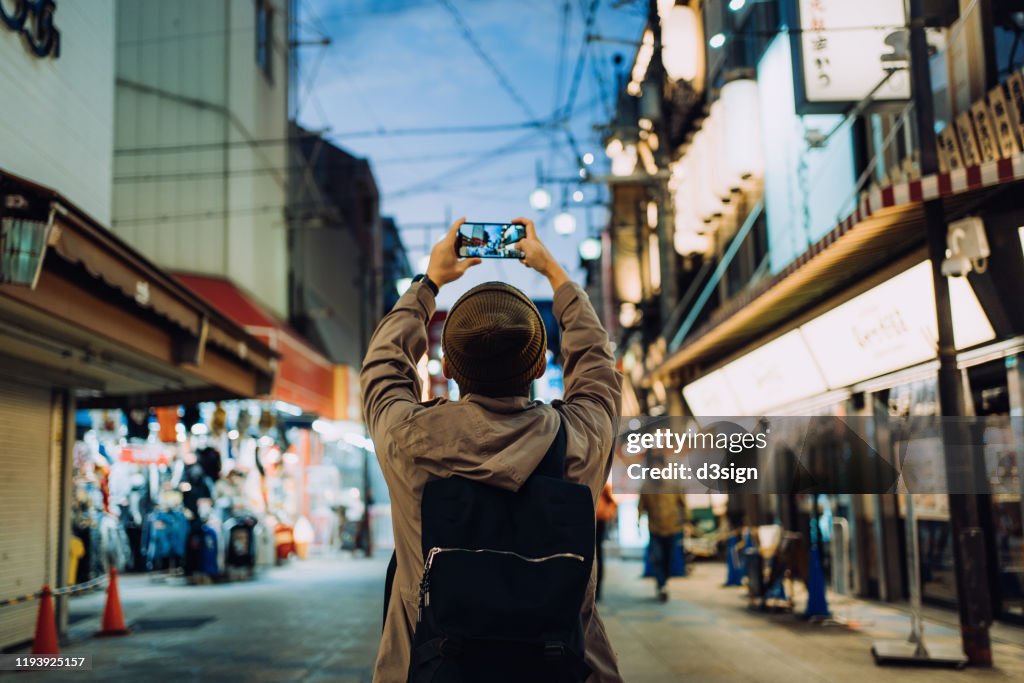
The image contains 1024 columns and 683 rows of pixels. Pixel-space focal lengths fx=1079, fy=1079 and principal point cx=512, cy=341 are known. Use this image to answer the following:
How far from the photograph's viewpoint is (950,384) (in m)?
9.72

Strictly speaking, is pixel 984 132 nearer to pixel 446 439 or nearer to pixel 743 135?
pixel 743 135

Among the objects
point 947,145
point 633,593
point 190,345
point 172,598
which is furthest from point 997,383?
point 172,598

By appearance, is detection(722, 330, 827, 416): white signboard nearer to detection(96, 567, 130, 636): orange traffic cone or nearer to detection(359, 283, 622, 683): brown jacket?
detection(96, 567, 130, 636): orange traffic cone

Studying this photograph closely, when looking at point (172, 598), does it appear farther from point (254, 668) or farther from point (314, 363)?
point (314, 363)

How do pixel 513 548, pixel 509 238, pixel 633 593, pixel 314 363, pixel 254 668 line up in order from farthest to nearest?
pixel 314 363
pixel 633 593
pixel 254 668
pixel 509 238
pixel 513 548

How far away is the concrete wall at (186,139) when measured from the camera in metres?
23.5

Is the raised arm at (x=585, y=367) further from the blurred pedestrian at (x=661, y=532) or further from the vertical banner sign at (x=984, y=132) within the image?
the blurred pedestrian at (x=661, y=532)

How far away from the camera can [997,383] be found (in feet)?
36.7

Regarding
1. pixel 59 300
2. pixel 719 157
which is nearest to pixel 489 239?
pixel 59 300

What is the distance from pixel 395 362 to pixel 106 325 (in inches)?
310

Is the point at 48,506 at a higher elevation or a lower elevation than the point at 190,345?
lower

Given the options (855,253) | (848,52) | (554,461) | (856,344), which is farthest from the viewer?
(856,344)

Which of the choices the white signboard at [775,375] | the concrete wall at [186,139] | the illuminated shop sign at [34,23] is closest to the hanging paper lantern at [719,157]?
the white signboard at [775,375]

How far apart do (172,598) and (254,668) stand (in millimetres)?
8448
